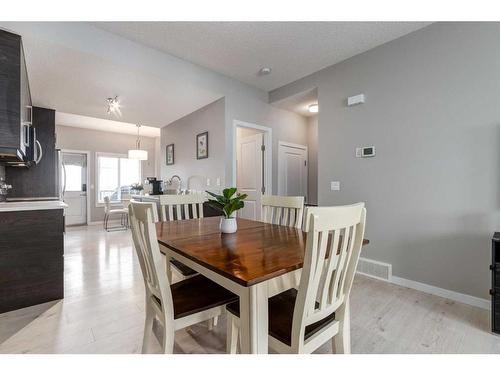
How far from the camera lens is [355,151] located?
288cm

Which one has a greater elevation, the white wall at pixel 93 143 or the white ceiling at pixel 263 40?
the white ceiling at pixel 263 40

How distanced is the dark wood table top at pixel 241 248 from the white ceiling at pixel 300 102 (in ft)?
8.08

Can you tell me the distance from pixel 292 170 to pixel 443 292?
9.00 feet

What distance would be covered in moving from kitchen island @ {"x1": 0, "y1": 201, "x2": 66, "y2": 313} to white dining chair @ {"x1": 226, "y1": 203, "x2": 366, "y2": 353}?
6.28 ft

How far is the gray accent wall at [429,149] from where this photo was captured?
80.5 inches

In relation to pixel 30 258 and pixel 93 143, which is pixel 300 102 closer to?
pixel 30 258

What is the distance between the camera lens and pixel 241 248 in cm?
128

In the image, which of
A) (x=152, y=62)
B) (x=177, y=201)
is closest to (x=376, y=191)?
(x=177, y=201)

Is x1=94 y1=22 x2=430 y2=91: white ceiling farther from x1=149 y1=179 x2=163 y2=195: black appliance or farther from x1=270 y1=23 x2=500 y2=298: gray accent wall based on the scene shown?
x1=149 y1=179 x2=163 y2=195: black appliance

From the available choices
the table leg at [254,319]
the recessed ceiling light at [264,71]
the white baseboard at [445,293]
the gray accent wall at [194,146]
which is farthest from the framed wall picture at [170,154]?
the table leg at [254,319]

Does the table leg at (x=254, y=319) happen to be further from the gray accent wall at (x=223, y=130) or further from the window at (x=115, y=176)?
the window at (x=115, y=176)

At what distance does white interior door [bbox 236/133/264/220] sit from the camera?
4062 mm

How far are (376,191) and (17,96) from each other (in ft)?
11.6

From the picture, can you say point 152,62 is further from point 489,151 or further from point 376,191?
point 489,151
